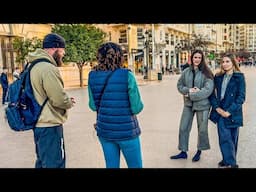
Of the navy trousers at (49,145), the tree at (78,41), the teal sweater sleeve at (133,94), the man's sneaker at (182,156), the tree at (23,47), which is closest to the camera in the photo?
the teal sweater sleeve at (133,94)

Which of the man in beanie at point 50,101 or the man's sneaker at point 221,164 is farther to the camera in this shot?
the man's sneaker at point 221,164

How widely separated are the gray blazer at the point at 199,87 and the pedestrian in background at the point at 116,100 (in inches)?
61.5

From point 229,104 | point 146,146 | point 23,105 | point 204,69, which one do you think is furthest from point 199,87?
point 23,105

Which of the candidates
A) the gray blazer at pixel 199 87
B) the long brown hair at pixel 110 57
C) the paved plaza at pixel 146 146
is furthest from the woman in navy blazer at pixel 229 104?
the long brown hair at pixel 110 57

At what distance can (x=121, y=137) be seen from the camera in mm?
3195

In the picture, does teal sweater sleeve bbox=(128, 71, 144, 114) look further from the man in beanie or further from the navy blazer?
the navy blazer

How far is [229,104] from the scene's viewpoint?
4.21 meters

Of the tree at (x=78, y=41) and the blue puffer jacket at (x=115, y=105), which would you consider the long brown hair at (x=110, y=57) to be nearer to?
the blue puffer jacket at (x=115, y=105)

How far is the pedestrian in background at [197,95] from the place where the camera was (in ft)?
14.8

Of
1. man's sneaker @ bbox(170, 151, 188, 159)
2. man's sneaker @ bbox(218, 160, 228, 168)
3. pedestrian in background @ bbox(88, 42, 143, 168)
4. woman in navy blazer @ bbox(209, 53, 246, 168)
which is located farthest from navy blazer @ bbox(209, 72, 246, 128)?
pedestrian in background @ bbox(88, 42, 143, 168)

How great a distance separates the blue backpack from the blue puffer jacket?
546 millimetres
